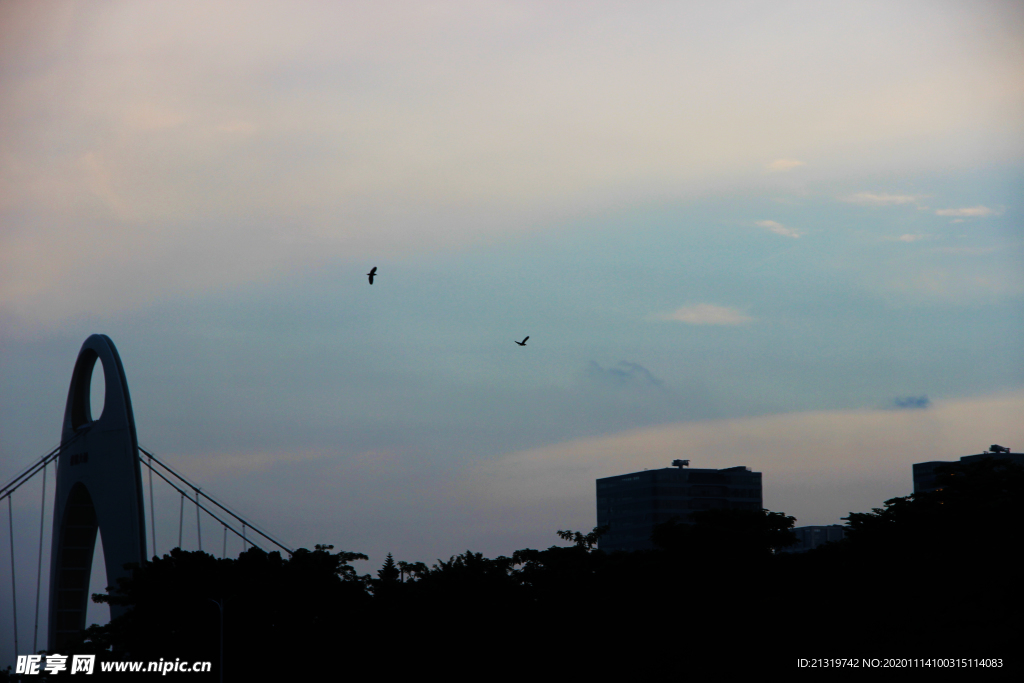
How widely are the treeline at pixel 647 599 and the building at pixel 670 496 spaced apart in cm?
10618

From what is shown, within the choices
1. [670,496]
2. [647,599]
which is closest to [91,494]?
[647,599]

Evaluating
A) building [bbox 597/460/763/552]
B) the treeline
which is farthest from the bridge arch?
building [bbox 597/460/763/552]

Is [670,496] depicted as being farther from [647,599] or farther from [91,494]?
[647,599]

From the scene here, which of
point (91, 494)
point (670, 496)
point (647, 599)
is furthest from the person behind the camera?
point (670, 496)

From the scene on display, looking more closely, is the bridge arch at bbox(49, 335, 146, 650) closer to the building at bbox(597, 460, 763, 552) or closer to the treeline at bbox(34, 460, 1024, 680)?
the treeline at bbox(34, 460, 1024, 680)

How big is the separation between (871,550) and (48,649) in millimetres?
48453

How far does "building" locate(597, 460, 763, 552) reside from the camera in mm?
162500

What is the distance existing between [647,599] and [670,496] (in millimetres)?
118428

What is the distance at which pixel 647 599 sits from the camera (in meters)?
46.2

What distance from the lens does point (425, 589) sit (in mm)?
51656

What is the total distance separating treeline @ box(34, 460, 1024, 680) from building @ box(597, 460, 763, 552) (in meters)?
106

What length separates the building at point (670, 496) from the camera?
162500mm

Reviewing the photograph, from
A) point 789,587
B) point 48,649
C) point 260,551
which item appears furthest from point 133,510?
point 789,587

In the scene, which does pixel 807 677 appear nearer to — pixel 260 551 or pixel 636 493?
pixel 260 551
